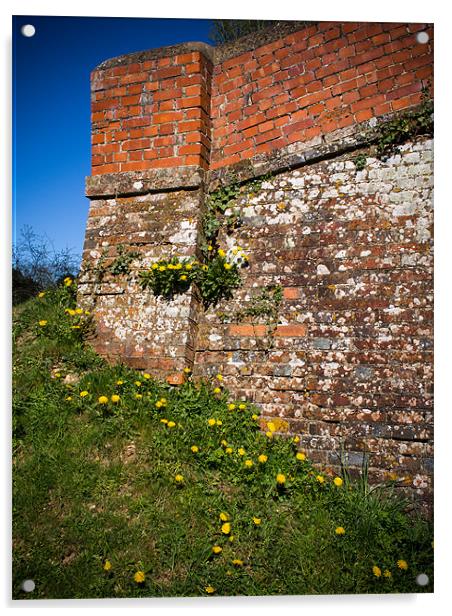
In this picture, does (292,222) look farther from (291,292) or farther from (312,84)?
(312,84)

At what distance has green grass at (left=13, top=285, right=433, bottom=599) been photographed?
89.3 inches

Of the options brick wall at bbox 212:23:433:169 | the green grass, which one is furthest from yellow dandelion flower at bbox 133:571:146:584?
brick wall at bbox 212:23:433:169

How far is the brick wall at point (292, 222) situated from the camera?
2.71 metres

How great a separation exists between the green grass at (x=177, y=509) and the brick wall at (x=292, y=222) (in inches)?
9.9

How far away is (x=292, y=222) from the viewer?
3092 mm

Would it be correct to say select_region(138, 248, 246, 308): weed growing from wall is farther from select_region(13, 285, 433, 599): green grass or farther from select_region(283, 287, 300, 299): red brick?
select_region(13, 285, 433, 599): green grass

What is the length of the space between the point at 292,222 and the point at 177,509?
1.91m

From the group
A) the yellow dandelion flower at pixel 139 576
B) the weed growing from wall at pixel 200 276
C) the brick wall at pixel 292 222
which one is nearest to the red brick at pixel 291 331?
the brick wall at pixel 292 222

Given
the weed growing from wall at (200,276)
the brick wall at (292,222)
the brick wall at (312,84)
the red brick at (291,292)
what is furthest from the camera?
the weed growing from wall at (200,276)

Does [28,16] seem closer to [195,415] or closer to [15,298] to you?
[15,298]

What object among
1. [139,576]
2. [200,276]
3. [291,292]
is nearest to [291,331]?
[291,292]

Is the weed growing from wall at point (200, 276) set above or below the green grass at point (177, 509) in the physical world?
above

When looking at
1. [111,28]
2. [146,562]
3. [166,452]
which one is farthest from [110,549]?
[111,28]

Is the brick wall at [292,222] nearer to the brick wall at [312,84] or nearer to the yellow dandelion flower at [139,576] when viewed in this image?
the brick wall at [312,84]
